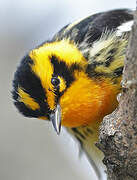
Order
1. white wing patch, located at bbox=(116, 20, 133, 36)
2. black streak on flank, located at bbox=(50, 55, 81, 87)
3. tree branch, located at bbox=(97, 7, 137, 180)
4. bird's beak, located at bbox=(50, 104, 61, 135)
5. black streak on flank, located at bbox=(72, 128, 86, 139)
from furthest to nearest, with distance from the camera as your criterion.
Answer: black streak on flank, located at bbox=(72, 128, 86, 139)
white wing patch, located at bbox=(116, 20, 133, 36)
black streak on flank, located at bbox=(50, 55, 81, 87)
bird's beak, located at bbox=(50, 104, 61, 135)
tree branch, located at bbox=(97, 7, 137, 180)

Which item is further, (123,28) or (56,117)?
(123,28)

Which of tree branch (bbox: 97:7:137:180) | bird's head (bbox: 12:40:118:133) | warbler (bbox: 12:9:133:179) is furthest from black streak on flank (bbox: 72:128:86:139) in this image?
tree branch (bbox: 97:7:137:180)

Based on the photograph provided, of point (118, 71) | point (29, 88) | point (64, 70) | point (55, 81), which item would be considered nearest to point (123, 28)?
point (118, 71)

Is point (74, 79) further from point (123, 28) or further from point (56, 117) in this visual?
point (123, 28)

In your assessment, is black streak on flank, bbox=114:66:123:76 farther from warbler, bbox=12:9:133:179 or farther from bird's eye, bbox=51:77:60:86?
bird's eye, bbox=51:77:60:86

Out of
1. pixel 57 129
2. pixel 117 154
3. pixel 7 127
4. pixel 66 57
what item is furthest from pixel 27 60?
pixel 7 127

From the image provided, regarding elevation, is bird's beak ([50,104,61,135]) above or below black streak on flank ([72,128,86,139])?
above
